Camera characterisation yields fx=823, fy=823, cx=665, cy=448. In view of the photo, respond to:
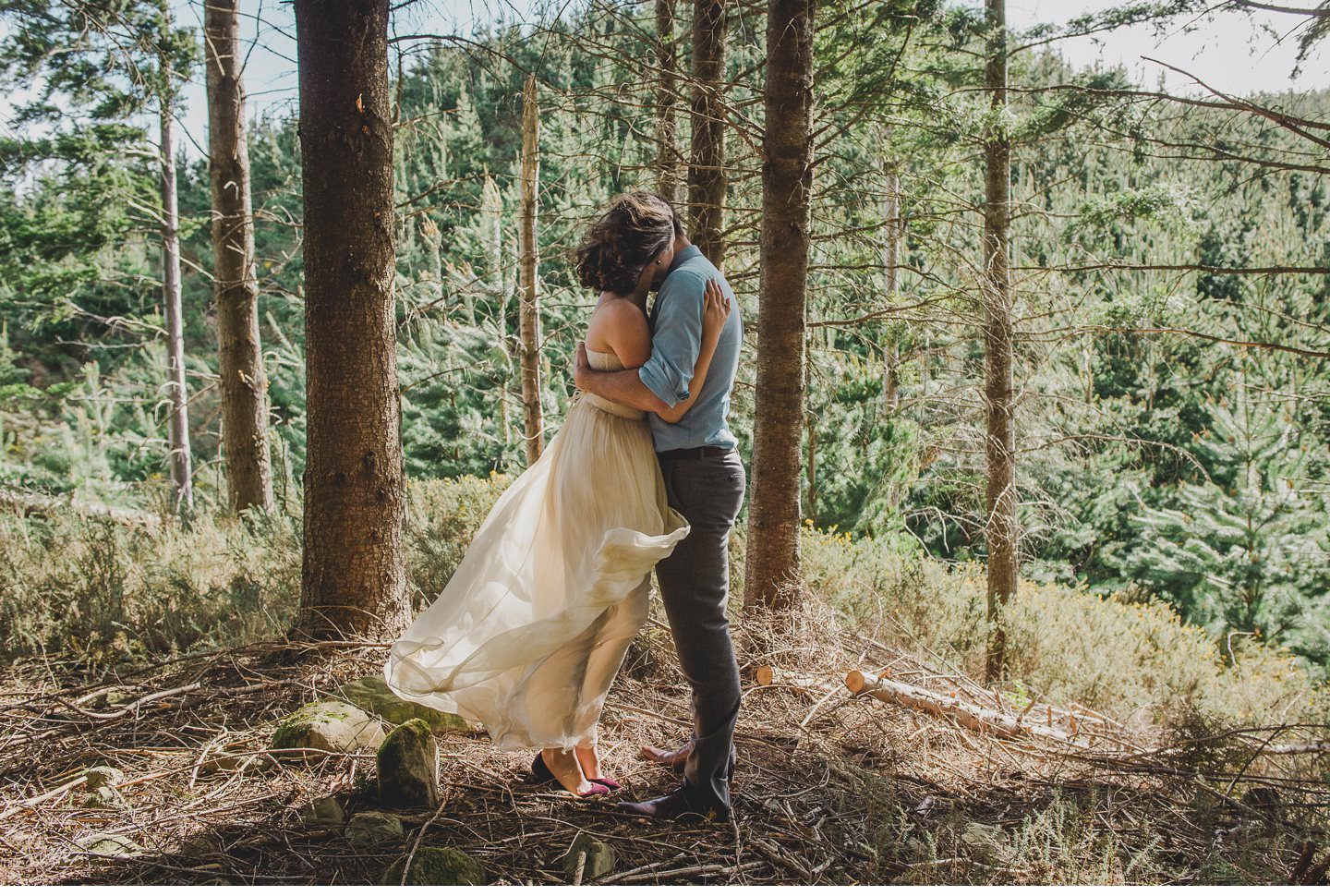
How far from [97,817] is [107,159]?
35.3ft

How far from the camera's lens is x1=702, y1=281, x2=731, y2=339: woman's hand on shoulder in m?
2.66

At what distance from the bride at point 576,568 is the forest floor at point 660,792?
37cm

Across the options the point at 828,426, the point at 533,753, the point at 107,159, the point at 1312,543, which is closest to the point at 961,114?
the point at 828,426

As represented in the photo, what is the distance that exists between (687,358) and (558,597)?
3.22 feet

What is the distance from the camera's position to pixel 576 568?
2824 millimetres

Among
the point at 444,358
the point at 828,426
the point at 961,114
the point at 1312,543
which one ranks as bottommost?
the point at 1312,543

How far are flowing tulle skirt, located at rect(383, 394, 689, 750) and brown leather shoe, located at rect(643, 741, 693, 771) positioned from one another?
17.5 inches

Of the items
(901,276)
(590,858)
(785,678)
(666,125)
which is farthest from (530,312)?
(901,276)

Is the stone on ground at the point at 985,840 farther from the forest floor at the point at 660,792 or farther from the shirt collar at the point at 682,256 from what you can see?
the shirt collar at the point at 682,256

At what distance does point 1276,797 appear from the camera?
11.3 ft

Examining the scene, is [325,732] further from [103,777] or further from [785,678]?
[785,678]

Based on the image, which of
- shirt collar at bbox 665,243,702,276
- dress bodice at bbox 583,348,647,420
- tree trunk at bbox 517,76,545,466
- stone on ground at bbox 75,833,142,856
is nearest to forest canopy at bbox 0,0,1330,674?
tree trunk at bbox 517,76,545,466

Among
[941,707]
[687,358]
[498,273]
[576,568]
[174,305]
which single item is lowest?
[941,707]

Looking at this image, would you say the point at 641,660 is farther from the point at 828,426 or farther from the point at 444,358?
the point at 444,358
